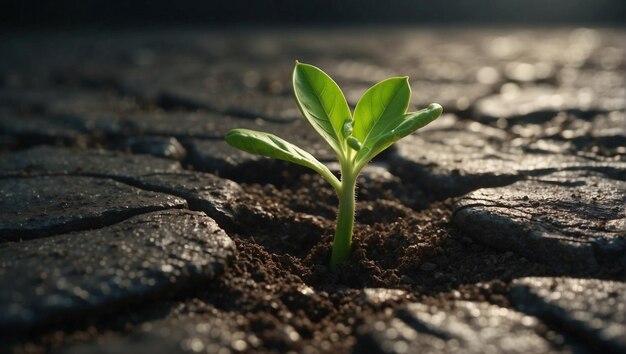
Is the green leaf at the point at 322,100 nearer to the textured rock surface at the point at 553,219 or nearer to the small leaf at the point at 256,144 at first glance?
the small leaf at the point at 256,144

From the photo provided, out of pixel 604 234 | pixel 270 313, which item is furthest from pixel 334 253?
pixel 604 234

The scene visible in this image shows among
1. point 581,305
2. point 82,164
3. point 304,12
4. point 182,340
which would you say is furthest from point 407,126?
point 304,12

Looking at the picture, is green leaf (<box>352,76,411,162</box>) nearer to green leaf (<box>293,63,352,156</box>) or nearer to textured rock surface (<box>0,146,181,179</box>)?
green leaf (<box>293,63,352,156</box>)

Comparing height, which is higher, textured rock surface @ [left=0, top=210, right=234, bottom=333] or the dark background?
the dark background

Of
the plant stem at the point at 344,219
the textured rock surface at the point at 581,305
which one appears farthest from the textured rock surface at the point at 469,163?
the textured rock surface at the point at 581,305

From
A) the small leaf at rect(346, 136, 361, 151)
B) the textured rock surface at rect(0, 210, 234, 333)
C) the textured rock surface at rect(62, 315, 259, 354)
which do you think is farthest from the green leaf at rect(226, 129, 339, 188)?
the textured rock surface at rect(62, 315, 259, 354)

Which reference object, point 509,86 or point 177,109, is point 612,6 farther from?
point 177,109
